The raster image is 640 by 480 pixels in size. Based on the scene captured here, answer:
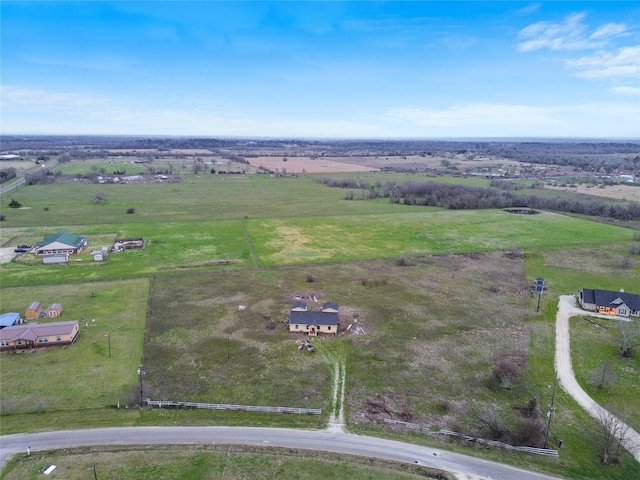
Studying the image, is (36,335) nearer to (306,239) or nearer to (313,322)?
(313,322)

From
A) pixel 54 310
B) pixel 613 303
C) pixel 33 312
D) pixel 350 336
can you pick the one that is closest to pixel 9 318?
pixel 33 312

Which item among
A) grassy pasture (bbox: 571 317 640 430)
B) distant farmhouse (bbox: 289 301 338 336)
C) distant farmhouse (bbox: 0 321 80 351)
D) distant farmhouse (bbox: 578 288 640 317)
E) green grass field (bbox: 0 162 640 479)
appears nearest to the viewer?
green grass field (bbox: 0 162 640 479)

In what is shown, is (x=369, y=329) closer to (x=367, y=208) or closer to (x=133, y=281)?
(x=133, y=281)

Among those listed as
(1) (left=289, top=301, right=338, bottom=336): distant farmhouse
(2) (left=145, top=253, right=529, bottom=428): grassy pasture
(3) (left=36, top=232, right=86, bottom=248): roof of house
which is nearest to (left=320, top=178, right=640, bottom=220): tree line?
(2) (left=145, top=253, right=529, bottom=428): grassy pasture

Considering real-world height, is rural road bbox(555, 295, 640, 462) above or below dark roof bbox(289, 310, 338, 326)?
below

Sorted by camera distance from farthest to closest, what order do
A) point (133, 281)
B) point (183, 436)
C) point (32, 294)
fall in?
point (133, 281) < point (32, 294) < point (183, 436)

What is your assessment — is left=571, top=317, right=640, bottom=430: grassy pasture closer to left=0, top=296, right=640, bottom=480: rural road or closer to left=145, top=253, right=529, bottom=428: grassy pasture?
left=0, top=296, right=640, bottom=480: rural road

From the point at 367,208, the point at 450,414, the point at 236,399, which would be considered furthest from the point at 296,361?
the point at 367,208
